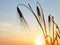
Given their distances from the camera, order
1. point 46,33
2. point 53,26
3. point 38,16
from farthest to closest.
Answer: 1. point 53,26
2. point 46,33
3. point 38,16

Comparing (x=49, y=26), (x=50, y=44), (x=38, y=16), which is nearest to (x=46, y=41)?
(x=50, y=44)

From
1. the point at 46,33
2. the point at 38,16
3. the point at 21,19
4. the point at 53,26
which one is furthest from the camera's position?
the point at 53,26

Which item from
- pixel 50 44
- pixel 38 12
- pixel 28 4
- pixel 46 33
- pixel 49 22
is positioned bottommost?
pixel 50 44

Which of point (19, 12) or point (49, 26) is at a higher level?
point (19, 12)

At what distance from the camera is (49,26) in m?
4.16

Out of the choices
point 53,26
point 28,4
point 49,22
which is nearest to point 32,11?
point 28,4

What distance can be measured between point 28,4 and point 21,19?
1061mm

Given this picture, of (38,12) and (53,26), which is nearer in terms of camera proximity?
(38,12)

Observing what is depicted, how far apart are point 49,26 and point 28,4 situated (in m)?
1.10

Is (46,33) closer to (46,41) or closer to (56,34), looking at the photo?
(46,41)

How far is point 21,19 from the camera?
3721 millimetres

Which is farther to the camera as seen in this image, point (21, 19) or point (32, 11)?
point (32, 11)

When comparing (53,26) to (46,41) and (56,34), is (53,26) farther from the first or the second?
(46,41)

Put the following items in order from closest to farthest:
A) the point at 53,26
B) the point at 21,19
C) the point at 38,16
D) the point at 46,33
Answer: the point at 21,19 < the point at 38,16 < the point at 46,33 < the point at 53,26
